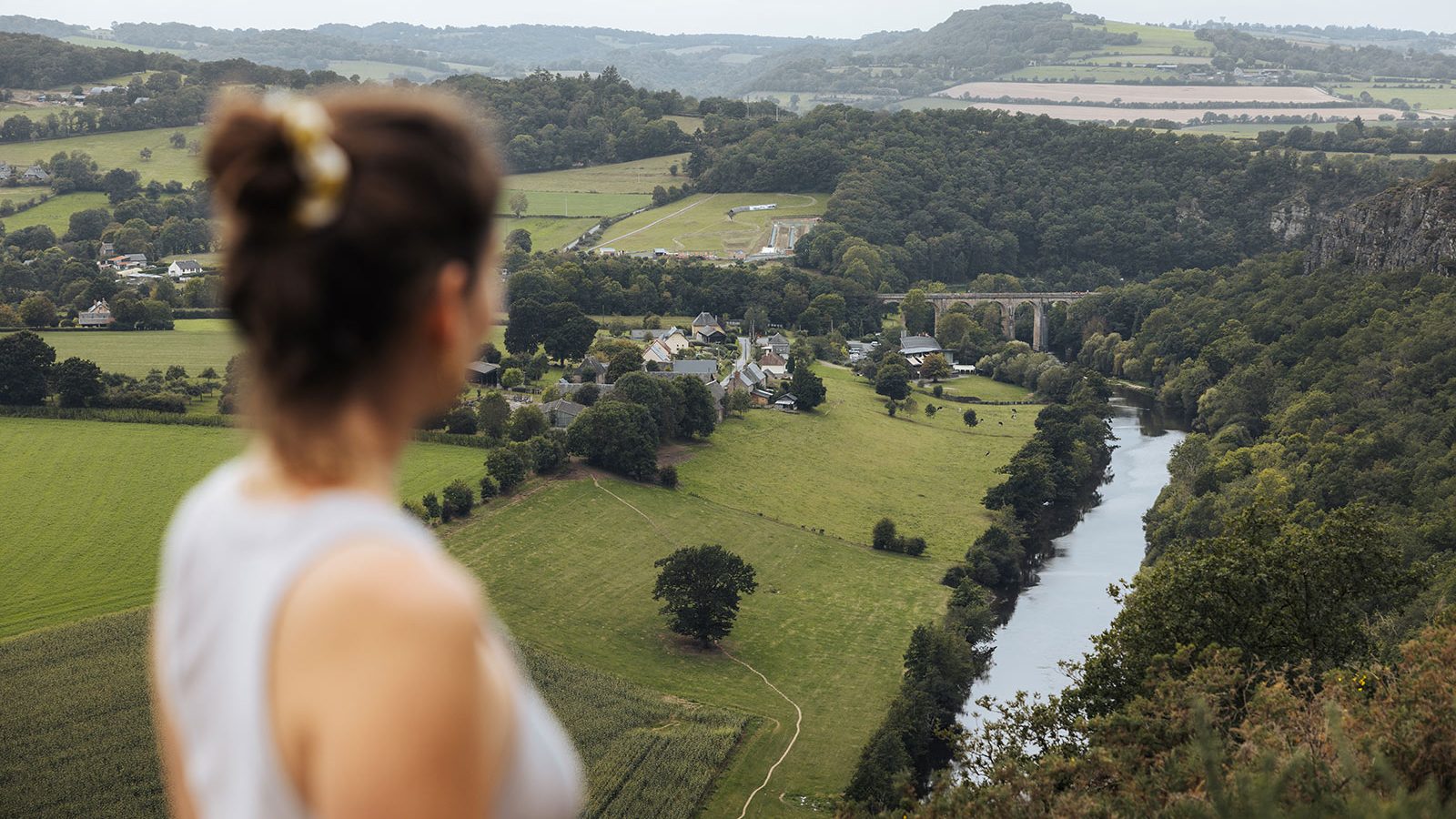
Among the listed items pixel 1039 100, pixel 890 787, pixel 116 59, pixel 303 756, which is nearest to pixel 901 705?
pixel 890 787

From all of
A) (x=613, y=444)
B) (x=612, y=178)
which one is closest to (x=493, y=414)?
(x=613, y=444)

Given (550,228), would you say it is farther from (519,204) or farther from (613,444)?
(613,444)

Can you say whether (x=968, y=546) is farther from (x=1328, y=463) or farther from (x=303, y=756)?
(x=303, y=756)

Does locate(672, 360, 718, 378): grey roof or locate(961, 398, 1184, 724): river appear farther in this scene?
locate(672, 360, 718, 378): grey roof

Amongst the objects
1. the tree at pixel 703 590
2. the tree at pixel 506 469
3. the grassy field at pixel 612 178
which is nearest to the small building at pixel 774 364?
the tree at pixel 506 469

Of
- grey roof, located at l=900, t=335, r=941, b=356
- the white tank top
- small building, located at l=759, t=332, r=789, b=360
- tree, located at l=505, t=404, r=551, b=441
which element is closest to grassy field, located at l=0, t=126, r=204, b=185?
small building, located at l=759, t=332, r=789, b=360

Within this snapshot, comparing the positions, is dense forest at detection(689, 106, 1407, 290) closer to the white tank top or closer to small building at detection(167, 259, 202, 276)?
small building at detection(167, 259, 202, 276)

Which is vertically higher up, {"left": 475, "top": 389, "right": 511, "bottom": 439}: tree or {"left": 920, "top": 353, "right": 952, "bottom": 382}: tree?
{"left": 475, "top": 389, "right": 511, "bottom": 439}: tree
